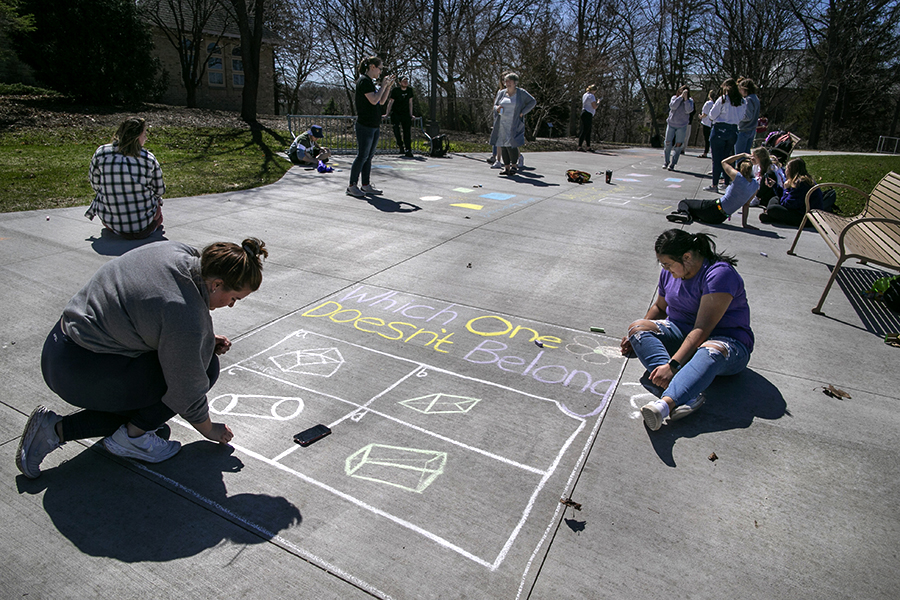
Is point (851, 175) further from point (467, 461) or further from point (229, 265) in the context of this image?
point (229, 265)

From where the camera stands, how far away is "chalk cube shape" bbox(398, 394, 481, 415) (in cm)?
313

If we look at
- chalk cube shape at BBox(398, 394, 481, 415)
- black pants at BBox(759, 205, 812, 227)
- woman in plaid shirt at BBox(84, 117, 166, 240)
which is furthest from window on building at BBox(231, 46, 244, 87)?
chalk cube shape at BBox(398, 394, 481, 415)

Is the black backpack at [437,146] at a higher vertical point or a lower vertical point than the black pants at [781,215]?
higher

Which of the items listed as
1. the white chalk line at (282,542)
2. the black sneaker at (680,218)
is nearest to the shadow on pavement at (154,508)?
the white chalk line at (282,542)

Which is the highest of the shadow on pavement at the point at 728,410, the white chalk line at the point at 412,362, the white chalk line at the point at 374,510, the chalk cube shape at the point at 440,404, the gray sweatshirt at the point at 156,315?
the gray sweatshirt at the point at 156,315

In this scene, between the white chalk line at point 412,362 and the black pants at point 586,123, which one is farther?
the black pants at point 586,123

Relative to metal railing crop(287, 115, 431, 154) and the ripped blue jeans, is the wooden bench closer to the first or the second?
the ripped blue jeans

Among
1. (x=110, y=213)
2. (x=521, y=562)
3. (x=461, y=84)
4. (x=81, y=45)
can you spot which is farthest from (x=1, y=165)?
(x=461, y=84)

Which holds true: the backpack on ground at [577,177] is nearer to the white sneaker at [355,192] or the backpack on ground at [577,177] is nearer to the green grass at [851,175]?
the green grass at [851,175]

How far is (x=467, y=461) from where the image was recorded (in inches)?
106

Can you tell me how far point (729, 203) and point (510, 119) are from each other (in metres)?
5.36

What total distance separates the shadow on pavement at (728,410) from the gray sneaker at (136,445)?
2.47m

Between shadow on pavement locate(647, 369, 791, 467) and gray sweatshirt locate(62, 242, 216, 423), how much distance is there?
2.30 m

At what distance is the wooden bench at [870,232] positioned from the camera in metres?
4.59
